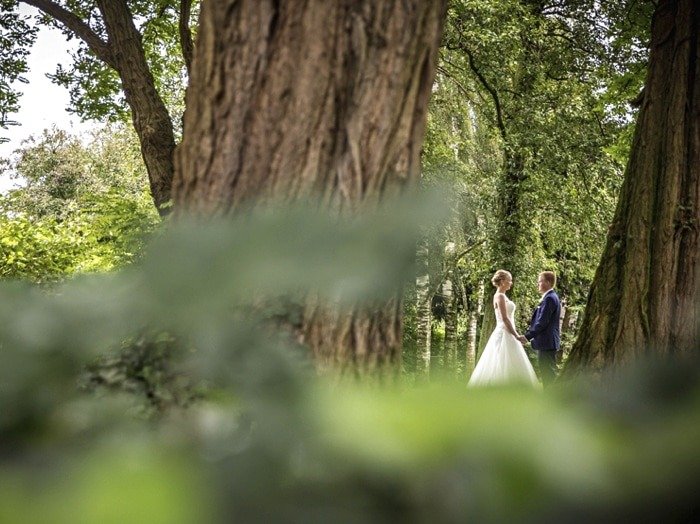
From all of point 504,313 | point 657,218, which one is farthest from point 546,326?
point 657,218

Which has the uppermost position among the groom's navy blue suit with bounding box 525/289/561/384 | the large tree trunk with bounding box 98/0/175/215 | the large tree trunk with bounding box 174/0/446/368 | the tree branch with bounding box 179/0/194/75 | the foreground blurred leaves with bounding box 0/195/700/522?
the tree branch with bounding box 179/0/194/75

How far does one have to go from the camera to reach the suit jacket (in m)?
8.33

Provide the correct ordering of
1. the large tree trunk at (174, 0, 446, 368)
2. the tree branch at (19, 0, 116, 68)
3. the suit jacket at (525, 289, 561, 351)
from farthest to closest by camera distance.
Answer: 1. the suit jacket at (525, 289, 561, 351)
2. the tree branch at (19, 0, 116, 68)
3. the large tree trunk at (174, 0, 446, 368)

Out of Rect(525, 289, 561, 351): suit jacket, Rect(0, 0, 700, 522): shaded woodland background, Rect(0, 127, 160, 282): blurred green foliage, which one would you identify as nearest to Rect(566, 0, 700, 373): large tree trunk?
Rect(0, 0, 700, 522): shaded woodland background

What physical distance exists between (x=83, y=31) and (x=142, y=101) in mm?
1080

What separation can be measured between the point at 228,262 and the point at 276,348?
0.11m

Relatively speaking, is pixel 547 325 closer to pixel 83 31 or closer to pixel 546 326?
pixel 546 326

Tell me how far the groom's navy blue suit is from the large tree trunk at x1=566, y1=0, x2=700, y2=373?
3.09 metres

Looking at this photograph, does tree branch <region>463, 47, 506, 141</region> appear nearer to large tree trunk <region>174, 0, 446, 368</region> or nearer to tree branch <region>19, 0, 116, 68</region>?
tree branch <region>19, 0, 116, 68</region>

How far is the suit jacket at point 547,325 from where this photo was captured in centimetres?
833

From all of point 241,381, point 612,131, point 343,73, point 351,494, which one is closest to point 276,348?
point 241,381

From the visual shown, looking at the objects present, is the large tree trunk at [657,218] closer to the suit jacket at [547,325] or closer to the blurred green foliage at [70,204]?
the suit jacket at [547,325]

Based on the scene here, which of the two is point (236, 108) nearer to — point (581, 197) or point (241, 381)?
point (241, 381)

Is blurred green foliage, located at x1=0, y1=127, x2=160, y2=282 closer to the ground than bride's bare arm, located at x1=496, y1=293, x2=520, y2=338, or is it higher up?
higher up
